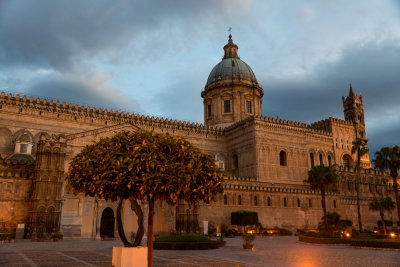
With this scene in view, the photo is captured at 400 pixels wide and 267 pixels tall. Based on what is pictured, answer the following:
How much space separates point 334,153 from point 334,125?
5.32 metres

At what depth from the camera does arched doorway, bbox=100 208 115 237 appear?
111 ft

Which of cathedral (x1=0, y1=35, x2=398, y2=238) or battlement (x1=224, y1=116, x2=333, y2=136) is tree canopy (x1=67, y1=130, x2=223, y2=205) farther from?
battlement (x1=224, y1=116, x2=333, y2=136)

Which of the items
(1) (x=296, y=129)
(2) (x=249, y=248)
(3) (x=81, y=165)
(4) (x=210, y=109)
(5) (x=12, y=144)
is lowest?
(2) (x=249, y=248)

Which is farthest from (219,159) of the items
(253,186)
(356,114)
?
(356,114)

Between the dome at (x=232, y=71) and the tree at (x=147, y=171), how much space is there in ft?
167

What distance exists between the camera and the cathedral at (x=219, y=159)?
31.5 meters

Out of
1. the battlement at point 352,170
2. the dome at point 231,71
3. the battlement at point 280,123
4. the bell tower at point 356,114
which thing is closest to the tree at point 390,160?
the battlement at point 352,170

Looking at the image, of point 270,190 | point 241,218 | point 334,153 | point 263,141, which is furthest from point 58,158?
point 334,153

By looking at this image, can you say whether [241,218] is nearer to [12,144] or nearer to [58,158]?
[58,158]

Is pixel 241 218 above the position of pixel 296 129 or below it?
below

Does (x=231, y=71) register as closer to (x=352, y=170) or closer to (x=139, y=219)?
(x=352, y=170)

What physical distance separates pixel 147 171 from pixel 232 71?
53.7 m

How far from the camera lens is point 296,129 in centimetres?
5406

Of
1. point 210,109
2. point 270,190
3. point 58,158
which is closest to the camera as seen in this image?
point 58,158
